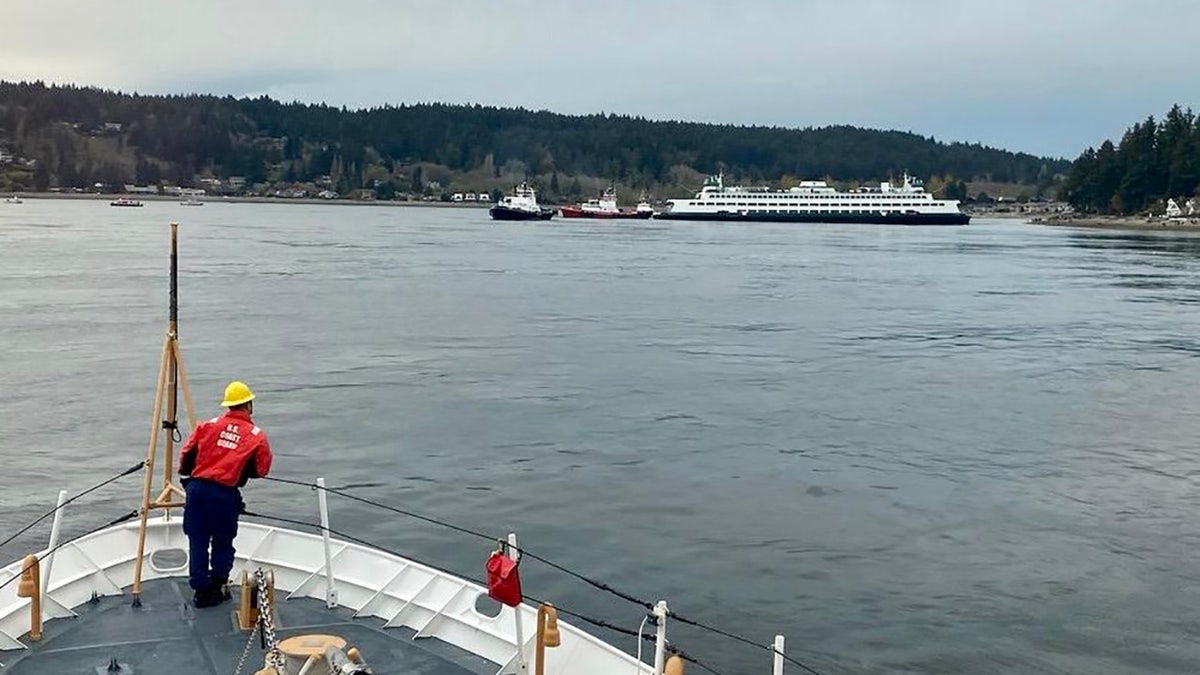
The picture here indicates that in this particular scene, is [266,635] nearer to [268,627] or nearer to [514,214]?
[268,627]

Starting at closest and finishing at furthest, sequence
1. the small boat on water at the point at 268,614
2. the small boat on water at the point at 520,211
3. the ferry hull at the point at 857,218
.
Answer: the small boat on water at the point at 268,614 → the small boat on water at the point at 520,211 → the ferry hull at the point at 857,218

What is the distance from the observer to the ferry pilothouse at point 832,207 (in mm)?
161375

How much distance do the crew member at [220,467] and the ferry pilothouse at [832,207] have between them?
15700 centimetres

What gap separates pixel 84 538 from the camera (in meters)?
9.38

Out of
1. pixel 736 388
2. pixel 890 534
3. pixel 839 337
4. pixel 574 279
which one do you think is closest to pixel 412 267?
pixel 574 279

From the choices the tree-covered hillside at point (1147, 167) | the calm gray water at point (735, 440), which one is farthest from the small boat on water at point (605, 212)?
the calm gray water at point (735, 440)

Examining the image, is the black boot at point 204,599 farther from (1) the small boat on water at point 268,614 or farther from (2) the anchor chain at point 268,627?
(2) the anchor chain at point 268,627

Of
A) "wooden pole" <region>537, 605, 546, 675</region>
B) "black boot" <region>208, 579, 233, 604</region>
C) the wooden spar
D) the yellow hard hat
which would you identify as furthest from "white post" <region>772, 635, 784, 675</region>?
the wooden spar

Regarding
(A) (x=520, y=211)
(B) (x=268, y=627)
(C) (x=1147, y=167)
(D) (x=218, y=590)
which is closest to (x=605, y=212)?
(A) (x=520, y=211)

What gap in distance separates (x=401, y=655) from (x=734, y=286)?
157ft

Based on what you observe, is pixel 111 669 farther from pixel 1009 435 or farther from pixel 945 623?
pixel 1009 435

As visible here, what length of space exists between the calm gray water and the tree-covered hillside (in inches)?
4160

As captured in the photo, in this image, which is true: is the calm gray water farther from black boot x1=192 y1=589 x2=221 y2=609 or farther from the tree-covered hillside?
the tree-covered hillside

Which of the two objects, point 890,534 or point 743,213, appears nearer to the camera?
point 890,534
